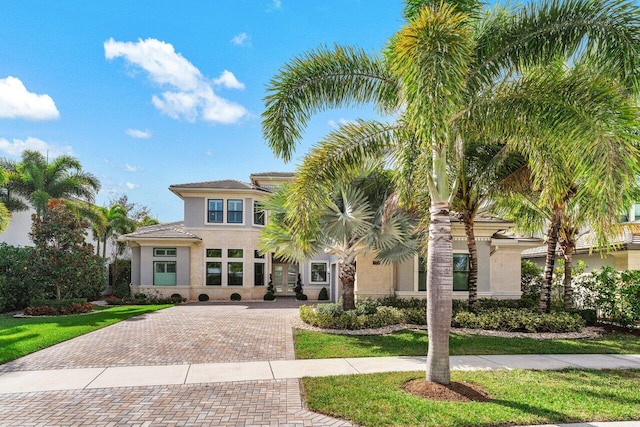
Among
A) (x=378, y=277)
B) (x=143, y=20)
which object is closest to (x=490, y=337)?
(x=378, y=277)

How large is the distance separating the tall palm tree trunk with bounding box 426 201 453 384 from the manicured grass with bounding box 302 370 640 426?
2.30 feet

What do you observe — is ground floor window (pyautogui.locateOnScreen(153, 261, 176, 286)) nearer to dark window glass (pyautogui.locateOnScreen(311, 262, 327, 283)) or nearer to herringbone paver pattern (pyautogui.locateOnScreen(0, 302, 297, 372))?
herringbone paver pattern (pyautogui.locateOnScreen(0, 302, 297, 372))

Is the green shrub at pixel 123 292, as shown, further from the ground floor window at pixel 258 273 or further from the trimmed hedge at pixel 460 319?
the trimmed hedge at pixel 460 319

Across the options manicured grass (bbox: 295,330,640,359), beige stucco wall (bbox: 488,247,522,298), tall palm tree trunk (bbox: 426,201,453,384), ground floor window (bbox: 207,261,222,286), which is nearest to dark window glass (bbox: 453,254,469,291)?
beige stucco wall (bbox: 488,247,522,298)

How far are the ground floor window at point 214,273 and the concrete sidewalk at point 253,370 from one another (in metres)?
15.1

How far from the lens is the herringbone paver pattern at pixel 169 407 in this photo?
17.5 feet

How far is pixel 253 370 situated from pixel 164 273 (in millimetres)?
16796

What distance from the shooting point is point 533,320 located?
11977 mm

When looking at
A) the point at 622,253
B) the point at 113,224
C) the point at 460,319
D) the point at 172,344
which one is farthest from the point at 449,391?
the point at 113,224

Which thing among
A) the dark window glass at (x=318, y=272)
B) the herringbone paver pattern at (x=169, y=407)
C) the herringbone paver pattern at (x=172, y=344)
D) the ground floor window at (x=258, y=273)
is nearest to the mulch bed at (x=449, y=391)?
the herringbone paver pattern at (x=169, y=407)

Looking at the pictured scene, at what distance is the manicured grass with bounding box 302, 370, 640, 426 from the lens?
5363 millimetres

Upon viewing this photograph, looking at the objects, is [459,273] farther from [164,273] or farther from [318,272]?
[164,273]

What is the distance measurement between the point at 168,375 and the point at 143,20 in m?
10.8

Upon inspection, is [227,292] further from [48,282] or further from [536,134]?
[536,134]
